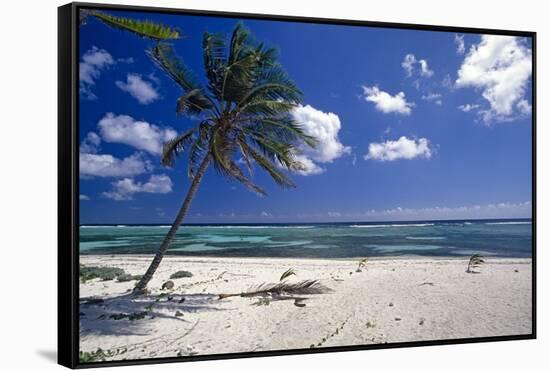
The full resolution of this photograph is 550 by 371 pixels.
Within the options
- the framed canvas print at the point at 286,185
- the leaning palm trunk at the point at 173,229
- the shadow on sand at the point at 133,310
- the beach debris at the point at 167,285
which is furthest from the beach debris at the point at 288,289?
the leaning palm trunk at the point at 173,229

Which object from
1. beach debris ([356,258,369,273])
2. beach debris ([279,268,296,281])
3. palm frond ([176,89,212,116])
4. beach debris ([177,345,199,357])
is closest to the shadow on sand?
beach debris ([177,345,199,357])

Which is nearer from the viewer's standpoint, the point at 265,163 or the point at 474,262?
the point at 265,163

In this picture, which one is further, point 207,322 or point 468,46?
point 468,46

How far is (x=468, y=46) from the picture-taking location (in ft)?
30.1

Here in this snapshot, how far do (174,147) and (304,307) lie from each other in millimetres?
2103

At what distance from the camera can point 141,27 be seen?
26.0 ft

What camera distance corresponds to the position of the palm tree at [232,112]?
26.6 feet

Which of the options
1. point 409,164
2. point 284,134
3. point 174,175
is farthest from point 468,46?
point 174,175

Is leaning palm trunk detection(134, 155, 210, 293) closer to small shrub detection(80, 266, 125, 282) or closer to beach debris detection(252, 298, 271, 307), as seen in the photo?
small shrub detection(80, 266, 125, 282)

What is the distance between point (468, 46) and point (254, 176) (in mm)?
2888

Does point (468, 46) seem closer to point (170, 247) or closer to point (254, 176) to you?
point (254, 176)

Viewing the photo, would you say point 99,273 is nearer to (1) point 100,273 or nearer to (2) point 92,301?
(1) point 100,273

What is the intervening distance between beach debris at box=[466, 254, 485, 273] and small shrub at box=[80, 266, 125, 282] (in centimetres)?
386

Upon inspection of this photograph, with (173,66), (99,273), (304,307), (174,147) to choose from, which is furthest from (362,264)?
(173,66)
